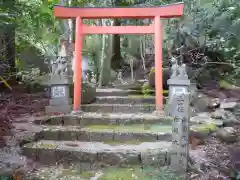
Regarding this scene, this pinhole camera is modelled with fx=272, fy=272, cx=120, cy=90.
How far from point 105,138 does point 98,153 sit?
954 millimetres

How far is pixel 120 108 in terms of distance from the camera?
26.9 feet

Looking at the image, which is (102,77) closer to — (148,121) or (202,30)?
(202,30)

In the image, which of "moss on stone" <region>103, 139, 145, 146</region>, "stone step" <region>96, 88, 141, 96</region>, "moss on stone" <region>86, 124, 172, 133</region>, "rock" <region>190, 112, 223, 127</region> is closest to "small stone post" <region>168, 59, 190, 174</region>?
"moss on stone" <region>103, 139, 145, 146</region>

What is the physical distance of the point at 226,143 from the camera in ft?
20.0

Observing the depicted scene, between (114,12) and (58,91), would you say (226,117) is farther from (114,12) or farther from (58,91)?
(58,91)

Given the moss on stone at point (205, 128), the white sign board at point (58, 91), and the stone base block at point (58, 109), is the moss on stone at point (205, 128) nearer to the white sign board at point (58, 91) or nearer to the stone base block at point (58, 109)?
the stone base block at point (58, 109)

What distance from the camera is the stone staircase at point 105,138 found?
16.1 ft

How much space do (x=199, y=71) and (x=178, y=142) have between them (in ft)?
20.1

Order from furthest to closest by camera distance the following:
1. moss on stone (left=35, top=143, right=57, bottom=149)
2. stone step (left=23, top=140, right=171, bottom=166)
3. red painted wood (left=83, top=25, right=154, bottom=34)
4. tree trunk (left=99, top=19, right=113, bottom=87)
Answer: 1. tree trunk (left=99, top=19, right=113, bottom=87)
2. red painted wood (left=83, top=25, right=154, bottom=34)
3. moss on stone (left=35, top=143, right=57, bottom=149)
4. stone step (left=23, top=140, right=171, bottom=166)

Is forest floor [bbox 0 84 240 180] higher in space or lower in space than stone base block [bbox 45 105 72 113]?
lower

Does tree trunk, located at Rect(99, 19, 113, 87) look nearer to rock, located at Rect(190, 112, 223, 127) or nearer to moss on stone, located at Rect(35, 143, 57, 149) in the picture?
rock, located at Rect(190, 112, 223, 127)

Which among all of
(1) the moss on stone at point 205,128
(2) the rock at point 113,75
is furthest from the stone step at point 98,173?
(2) the rock at point 113,75

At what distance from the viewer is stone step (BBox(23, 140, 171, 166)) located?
486 cm

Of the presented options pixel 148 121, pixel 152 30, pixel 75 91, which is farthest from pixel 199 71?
pixel 75 91
